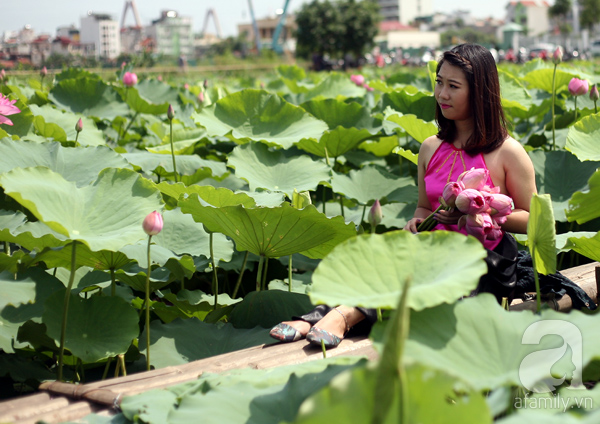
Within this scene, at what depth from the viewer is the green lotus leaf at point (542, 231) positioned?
47.4 inches

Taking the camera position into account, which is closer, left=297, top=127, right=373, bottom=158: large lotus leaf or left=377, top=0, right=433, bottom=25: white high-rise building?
left=297, top=127, right=373, bottom=158: large lotus leaf

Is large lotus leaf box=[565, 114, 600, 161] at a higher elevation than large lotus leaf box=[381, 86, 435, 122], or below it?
below

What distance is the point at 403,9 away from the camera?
104125 mm

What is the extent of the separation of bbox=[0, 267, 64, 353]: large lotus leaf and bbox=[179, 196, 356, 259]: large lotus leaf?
1.19 ft

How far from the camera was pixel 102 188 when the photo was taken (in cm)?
154

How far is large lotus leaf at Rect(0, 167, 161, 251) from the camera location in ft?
4.37

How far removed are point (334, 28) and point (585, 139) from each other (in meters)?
25.5

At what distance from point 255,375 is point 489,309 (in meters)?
0.40

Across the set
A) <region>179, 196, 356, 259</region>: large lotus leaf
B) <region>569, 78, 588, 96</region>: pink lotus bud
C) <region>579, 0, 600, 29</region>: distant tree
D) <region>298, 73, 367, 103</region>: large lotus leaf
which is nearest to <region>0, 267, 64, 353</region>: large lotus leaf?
<region>179, 196, 356, 259</region>: large lotus leaf

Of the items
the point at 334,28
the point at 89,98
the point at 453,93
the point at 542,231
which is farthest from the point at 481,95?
the point at 334,28

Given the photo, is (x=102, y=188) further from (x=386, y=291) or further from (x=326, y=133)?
(x=326, y=133)

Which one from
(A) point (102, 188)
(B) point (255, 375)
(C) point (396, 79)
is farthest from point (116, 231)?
(C) point (396, 79)

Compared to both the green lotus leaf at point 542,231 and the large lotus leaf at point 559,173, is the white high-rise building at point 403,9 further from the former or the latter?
the green lotus leaf at point 542,231

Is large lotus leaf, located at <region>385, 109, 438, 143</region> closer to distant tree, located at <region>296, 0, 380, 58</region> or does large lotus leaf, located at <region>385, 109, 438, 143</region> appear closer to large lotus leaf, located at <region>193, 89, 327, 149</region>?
large lotus leaf, located at <region>193, 89, 327, 149</region>
